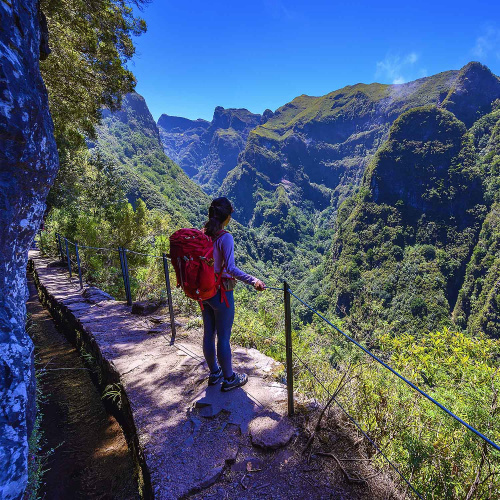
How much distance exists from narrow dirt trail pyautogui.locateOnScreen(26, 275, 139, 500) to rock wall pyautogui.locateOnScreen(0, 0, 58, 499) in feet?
3.10

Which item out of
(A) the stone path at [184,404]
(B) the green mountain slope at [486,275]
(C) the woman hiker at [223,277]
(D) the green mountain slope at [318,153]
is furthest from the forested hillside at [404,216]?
(D) the green mountain slope at [318,153]

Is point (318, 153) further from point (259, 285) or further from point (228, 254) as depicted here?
point (259, 285)

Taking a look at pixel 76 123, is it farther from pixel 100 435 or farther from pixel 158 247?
pixel 100 435

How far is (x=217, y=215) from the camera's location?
88.3 inches

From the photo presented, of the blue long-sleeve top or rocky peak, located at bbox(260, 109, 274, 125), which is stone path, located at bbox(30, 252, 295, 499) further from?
rocky peak, located at bbox(260, 109, 274, 125)

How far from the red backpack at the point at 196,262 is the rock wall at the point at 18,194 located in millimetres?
986

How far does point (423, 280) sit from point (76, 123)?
55228 millimetres

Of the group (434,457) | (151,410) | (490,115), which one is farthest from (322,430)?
(490,115)

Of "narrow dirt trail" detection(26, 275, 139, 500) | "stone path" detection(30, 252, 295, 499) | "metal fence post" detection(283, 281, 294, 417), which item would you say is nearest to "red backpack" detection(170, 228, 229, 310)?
"metal fence post" detection(283, 281, 294, 417)

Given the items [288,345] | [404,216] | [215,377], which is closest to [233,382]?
[215,377]

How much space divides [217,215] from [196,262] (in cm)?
42

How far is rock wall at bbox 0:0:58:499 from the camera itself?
1.05 metres

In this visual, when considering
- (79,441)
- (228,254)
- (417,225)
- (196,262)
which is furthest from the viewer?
(417,225)

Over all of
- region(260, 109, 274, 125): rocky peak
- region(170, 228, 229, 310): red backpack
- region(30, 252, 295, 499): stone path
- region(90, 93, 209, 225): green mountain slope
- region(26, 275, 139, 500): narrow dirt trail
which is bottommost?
region(26, 275, 139, 500): narrow dirt trail
